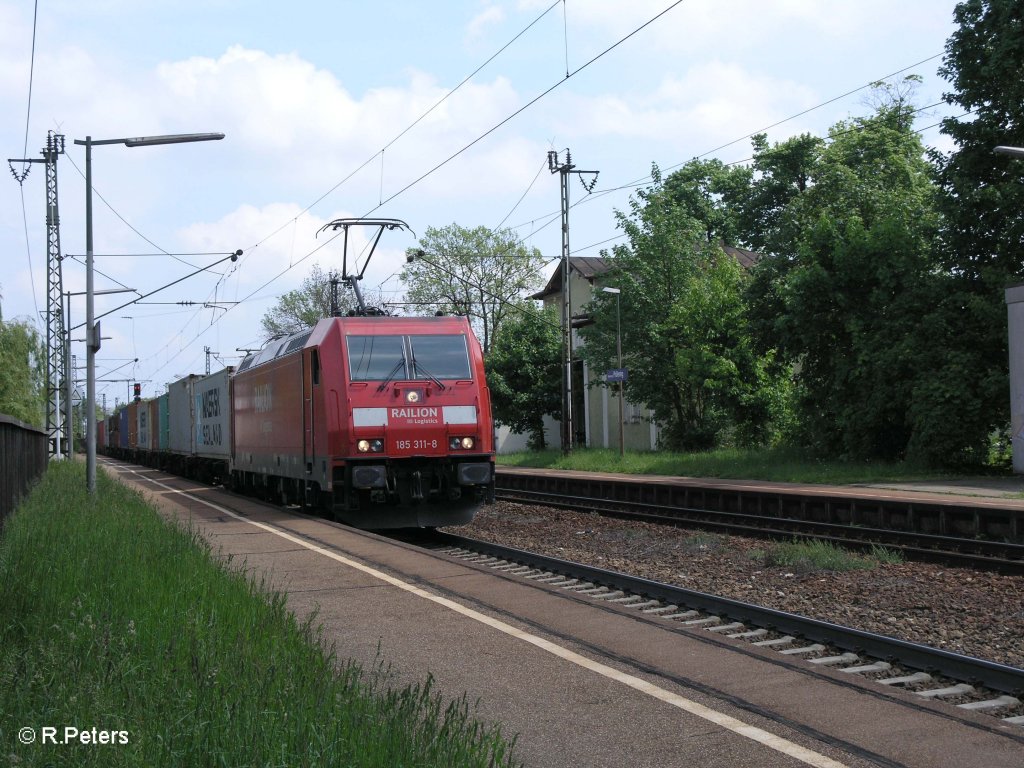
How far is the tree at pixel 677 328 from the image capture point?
35.1 meters

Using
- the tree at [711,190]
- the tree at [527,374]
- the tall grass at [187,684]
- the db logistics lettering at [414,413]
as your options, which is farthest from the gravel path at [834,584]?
the tree at [711,190]

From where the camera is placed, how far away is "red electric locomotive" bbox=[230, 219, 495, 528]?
51.8 feet

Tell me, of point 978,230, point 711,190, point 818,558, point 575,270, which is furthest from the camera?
point 711,190

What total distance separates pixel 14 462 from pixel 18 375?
24.3 meters

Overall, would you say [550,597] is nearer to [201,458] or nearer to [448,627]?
[448,627]

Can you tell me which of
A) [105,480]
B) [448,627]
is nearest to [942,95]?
[105,480]

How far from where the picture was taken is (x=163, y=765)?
12.2 ft

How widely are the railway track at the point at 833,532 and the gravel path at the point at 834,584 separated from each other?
361 millimetres

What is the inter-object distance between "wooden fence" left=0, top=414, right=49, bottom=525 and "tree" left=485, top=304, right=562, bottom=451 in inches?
1053

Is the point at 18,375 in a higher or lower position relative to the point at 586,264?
lower

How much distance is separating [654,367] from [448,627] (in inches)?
1185

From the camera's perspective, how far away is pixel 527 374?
46625 millimetres

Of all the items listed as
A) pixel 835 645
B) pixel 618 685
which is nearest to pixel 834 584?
pixel 835 645

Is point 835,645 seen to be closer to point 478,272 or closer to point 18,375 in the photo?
point 18,375
